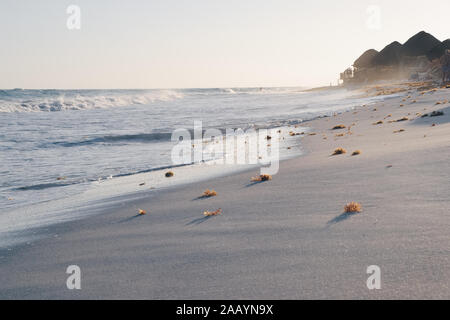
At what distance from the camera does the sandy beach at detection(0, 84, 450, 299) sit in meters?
3.14

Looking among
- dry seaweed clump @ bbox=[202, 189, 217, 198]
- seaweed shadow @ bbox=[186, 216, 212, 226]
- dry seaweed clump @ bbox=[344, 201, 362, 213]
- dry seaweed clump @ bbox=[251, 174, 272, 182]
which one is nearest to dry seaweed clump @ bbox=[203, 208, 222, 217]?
seaweed shadow @ bbox=[186, 216, 212, 226]

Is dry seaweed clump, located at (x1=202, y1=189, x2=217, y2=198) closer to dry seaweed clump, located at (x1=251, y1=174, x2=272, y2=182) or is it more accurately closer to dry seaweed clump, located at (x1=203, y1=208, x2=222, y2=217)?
dry seaweed clump, located at (x1=251, y1=174, x2=272, y2=182)

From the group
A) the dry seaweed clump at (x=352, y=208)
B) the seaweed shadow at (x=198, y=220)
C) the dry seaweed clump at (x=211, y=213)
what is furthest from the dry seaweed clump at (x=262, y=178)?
the dry seaweed clump at (x=352, y=208)

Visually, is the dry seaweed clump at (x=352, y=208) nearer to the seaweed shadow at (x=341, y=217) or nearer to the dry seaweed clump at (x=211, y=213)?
the seaweed shadow at (x=341, y=217)

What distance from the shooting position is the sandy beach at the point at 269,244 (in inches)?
124

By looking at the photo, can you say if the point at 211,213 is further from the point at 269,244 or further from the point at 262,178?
the point at 262,178

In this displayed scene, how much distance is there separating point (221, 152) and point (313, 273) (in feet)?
37.7

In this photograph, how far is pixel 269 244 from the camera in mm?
4098

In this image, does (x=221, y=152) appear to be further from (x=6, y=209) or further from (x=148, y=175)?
(x=6, y=209)

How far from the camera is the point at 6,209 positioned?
8219 millimetres

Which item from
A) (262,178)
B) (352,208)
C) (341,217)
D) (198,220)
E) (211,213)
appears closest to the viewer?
(341,217)

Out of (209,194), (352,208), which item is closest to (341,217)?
(352,208)

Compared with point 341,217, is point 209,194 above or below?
below
